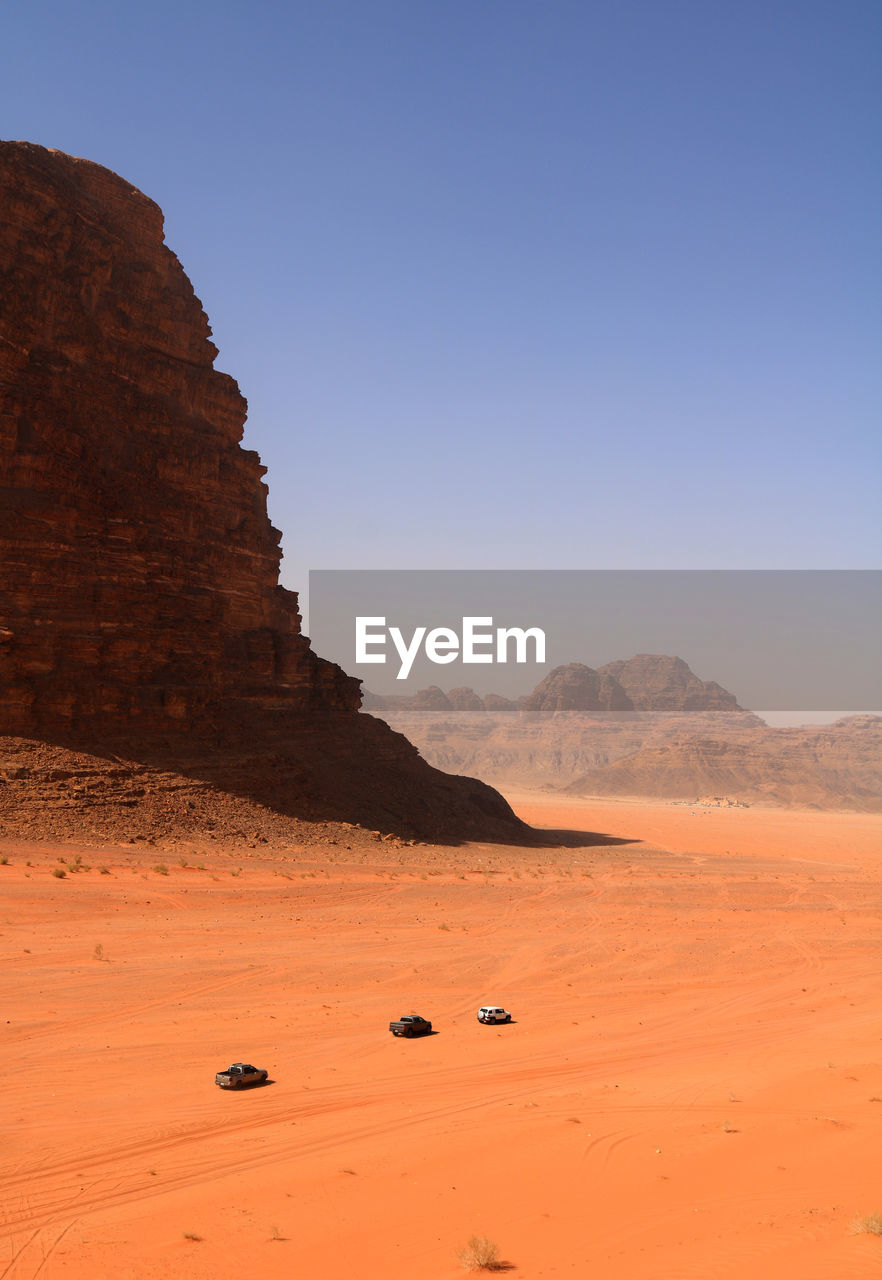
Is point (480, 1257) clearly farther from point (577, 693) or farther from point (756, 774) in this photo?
point (577, 693)

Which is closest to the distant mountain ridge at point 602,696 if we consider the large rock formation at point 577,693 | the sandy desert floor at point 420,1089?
the large rock formation at point 577,693

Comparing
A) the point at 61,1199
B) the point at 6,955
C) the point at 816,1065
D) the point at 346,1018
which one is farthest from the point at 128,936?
the point at 816,1065

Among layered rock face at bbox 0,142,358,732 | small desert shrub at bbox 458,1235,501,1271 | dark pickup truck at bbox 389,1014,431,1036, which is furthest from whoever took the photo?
layered rock face at bbox 0,142,358,732

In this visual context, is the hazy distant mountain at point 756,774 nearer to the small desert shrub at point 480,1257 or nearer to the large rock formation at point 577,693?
the large rock formation at point 577,693

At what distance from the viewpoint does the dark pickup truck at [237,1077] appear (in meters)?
10.9

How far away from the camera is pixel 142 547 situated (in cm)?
3797

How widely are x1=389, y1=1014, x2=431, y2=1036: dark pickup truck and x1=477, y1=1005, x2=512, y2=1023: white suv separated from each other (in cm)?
105

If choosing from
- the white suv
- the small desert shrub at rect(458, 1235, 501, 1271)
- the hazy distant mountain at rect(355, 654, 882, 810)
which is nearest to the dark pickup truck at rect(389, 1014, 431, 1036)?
the white suv

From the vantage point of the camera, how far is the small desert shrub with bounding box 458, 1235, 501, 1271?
692 cm

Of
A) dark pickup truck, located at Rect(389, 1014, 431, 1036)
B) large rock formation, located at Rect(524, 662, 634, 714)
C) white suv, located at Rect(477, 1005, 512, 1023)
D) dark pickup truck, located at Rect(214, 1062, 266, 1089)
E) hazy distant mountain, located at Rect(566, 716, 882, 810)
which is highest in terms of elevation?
large rock formation, located at Rect(524, 662, 634, 714)

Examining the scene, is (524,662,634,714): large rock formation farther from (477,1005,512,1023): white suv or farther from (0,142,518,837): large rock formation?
(477,1005,512,1023): white suv

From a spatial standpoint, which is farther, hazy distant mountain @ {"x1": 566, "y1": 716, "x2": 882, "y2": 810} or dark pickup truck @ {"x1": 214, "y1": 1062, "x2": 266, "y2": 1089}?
hazy distant mountain @ {"x1": 566, "y1": 716, "x2": 882, "y2": 810}

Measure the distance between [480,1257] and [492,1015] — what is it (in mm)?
7853

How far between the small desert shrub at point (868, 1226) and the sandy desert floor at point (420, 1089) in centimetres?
7
